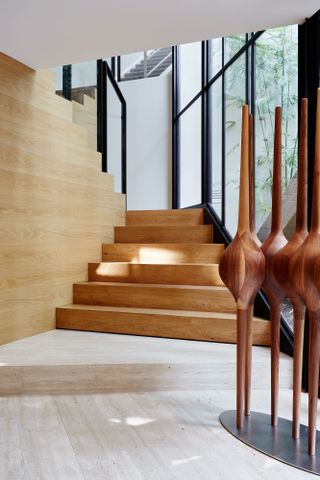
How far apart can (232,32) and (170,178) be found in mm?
3522

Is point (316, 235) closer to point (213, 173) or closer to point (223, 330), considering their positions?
point (223, 330)

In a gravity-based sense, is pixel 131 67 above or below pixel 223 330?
above

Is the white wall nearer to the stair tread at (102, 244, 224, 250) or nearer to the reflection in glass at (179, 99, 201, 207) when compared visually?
the reflection in glass at (179, 99, 201, 207)

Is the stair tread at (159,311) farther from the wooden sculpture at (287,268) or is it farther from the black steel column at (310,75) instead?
the wooden sculpture at (287,268)

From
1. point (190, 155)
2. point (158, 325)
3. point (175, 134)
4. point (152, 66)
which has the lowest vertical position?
point (158, 325)

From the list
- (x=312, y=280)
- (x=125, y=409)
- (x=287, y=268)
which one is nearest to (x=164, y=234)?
(x=125, y=409)

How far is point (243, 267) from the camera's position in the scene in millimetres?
1757

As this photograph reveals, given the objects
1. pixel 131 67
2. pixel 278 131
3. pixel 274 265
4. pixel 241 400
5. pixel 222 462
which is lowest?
pixel 222 462

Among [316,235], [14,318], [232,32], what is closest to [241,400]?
[316,235]

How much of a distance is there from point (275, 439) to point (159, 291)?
Answer: 4.83ft

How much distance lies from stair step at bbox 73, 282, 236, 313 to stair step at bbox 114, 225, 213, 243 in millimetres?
654

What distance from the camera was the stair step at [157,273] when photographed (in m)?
3.19

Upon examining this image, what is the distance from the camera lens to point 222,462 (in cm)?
161

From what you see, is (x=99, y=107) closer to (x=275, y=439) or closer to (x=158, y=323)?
(x=158, y=323)
